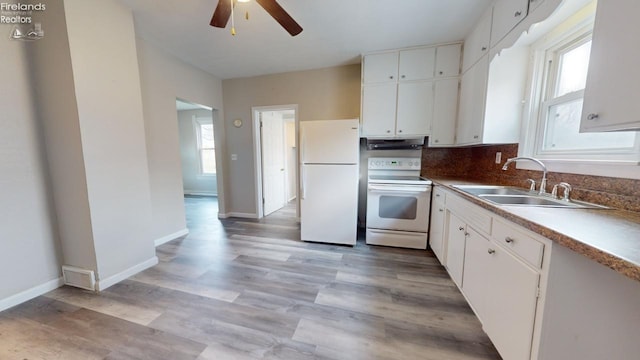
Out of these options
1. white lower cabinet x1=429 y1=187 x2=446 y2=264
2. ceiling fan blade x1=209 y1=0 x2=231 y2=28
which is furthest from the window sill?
ceiling fan blade x1=209 y1=0 x2=231 y2=28

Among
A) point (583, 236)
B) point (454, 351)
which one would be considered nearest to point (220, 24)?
point (583, 236)

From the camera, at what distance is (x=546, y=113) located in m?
1.84

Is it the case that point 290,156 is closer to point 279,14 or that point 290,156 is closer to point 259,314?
point 279,14

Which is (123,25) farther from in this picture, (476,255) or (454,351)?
(454,351)

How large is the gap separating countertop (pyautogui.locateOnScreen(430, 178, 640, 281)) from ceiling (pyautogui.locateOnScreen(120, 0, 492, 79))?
1895 mm

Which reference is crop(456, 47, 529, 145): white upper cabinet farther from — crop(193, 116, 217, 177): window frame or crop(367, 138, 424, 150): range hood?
crop(193, 116, 217, 177): window frame

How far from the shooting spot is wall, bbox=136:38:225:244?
2.65 metres

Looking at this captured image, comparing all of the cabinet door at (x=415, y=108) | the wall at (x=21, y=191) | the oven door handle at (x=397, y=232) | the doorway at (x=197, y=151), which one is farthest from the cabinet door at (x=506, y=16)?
the doorway at (x=197, y=151)

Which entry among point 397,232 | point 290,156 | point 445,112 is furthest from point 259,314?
point 290,156

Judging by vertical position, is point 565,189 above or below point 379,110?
below

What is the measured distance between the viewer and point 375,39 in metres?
2.56

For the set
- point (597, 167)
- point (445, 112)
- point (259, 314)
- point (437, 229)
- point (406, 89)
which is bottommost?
point (259, 314)

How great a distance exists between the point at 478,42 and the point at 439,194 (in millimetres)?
1580

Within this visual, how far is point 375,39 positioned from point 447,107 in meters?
1.21
